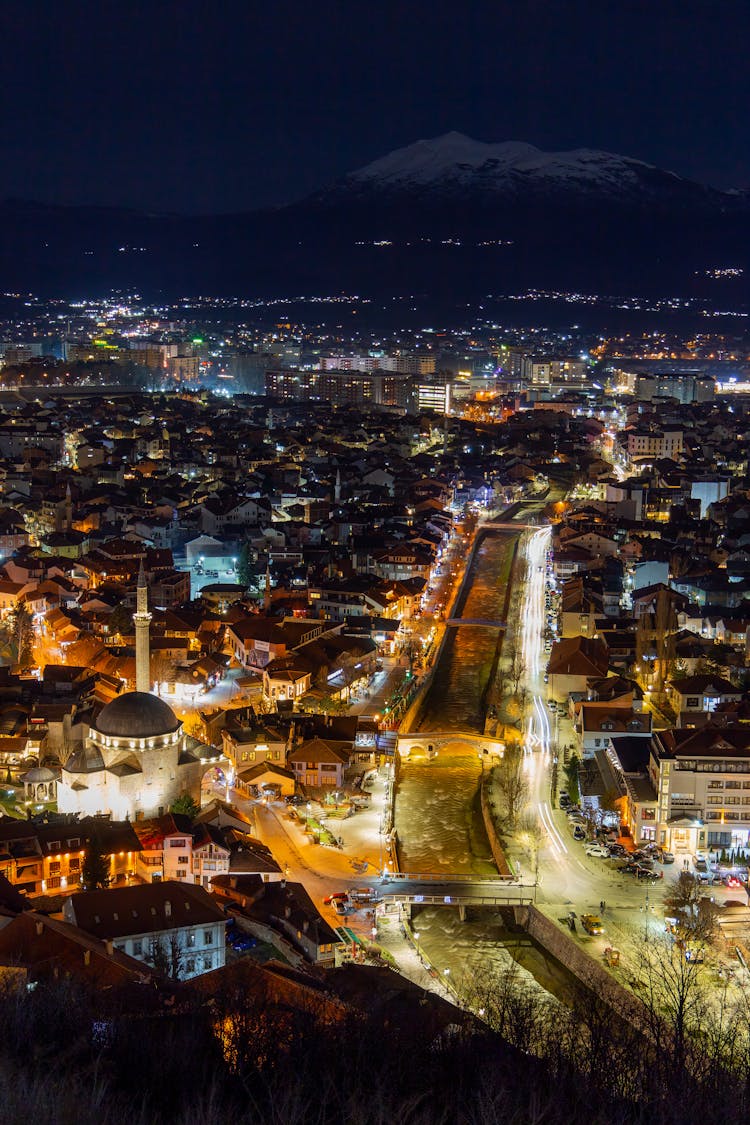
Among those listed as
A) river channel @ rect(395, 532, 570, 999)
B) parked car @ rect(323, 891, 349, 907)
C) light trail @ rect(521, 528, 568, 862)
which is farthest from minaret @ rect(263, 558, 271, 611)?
parked car @ rect(323, 891, 349, 907)

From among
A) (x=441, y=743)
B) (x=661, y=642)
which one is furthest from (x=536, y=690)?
(x=441, y=743)

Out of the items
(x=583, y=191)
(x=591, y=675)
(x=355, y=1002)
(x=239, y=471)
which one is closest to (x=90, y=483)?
(x=239, y=471)

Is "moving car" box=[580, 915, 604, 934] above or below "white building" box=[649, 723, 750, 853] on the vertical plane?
below

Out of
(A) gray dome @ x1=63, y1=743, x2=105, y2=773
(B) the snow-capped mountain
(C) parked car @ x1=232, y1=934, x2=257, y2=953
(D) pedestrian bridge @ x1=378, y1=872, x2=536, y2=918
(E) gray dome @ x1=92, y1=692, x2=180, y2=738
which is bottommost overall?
(D) pedestrian bridge @ x1=378, y1=872, x2=536, y2=918

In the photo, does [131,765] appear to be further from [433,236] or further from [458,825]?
[433,236]

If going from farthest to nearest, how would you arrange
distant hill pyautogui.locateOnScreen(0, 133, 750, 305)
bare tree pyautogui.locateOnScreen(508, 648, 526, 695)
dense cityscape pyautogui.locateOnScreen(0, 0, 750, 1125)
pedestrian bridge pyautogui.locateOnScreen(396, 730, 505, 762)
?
distant hill pyautogui.locateOnScreen(0, 133, 750, 305), bare tree pyautogui.locateOnScreen(508, 648, 526, 695), pedestrian bridge pyautogui.locateOnScreen(396, 730, 505, 762), dense cityscape pyautogui.locateOnScreen(0, 0, 750, 1125)

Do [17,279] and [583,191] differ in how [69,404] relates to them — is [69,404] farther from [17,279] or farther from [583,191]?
[583,191]

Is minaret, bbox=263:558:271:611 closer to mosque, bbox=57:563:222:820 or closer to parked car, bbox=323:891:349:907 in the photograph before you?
mosque, bbox=57:563:222:820
